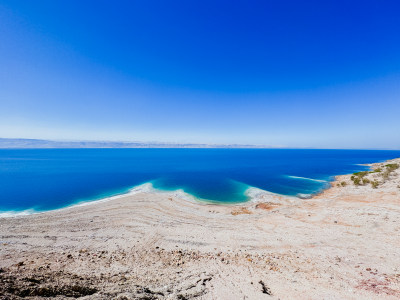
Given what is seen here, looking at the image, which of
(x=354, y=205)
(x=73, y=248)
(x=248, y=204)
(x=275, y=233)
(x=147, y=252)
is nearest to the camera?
(x=147, y=252)

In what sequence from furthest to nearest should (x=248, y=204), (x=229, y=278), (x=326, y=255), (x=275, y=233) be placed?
(x=248, y=204), (x=275, y=233), (x=326, y=255), (x=229, y=278)

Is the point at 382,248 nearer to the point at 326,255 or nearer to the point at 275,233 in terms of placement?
the point at 326,255

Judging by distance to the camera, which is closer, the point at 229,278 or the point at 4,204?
the point at 229,278

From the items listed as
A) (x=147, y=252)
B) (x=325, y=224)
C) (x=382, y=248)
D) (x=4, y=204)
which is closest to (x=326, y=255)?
(x=382, y=248)

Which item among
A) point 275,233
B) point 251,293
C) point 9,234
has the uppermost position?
point 251,293

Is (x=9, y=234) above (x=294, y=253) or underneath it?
underneath

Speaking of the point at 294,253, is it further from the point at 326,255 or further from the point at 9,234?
the point at 9,234
